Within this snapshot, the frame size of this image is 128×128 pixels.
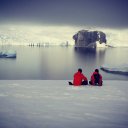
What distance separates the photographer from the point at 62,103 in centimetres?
807

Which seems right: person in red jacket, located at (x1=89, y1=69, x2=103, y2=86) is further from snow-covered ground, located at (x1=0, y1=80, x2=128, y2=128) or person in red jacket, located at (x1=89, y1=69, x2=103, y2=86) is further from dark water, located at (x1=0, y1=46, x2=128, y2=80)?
dark water, located at (x1=0, y1=46, x2=128, y2=80)

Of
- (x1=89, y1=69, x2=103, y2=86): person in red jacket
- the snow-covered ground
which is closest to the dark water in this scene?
(x1=89, y1=69, x2=103, y2=86): person in red jacket

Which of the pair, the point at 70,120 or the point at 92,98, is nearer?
the point at 70,120

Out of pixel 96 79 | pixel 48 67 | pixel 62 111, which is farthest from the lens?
pixel 48 67

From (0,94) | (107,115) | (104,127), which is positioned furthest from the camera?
(0,94)

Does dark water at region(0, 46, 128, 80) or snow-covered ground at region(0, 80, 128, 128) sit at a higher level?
snow-covered ground at region(0, 80, 128, 128)

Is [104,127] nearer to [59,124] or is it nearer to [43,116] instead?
[59,124]

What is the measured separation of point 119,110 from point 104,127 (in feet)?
5.57

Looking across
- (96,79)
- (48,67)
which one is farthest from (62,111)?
(48,67)

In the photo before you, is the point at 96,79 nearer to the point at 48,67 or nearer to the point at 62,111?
the point at 62,111

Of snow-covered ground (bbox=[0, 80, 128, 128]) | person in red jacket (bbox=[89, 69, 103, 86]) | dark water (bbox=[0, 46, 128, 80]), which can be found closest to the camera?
snow-covered ground (bbox=[0, 80, 128, 128])

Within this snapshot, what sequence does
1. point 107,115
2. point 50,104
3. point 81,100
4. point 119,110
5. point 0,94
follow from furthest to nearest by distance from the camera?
1. point 0,94
2. point 81,100
3. point 50,104
4. point 119,110
5. point 107,115

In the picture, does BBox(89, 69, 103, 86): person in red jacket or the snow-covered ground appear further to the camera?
BBox(89, 69, 103, 86): person in red jacket

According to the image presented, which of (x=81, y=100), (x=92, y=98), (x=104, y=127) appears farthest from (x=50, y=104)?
(x=104, y=127)
